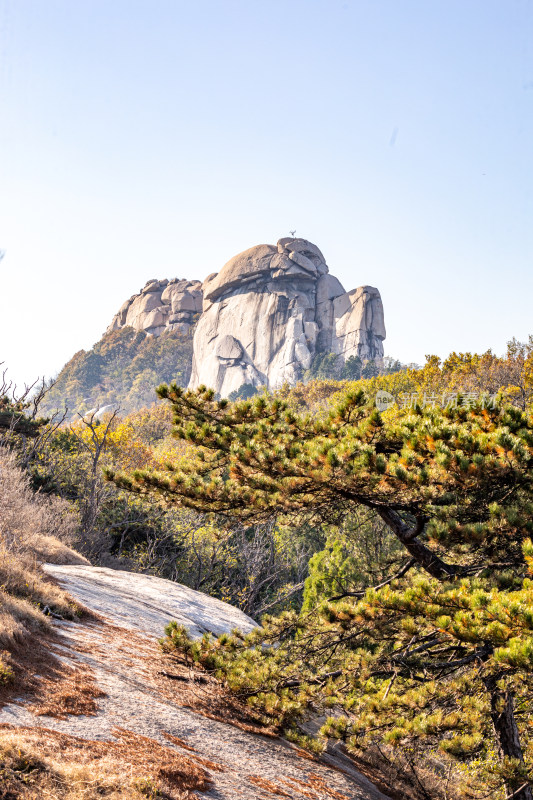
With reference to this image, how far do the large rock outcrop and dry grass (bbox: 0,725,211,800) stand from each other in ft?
284

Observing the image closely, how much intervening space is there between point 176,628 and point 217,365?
91791mm

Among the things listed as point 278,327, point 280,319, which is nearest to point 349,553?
point 278,327

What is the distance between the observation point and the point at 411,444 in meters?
5.02

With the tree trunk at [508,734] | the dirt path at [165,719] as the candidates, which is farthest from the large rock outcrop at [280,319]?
the tree trunk at [508,734]

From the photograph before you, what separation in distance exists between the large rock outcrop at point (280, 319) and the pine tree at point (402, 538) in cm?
8365

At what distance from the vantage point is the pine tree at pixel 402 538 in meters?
4.66

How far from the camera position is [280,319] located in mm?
94625

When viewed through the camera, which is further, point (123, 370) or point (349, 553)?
point (123, 370)

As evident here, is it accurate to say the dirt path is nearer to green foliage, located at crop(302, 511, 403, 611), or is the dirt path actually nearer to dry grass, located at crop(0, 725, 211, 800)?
dry grass, located at crop(0, 725, 211, 800)

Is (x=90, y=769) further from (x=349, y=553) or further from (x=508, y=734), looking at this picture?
(x=349, y=553)

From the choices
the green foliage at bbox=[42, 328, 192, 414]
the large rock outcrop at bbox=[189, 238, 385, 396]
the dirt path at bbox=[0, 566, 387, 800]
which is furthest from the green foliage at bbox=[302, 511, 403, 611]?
the green foliage at bbox=[42, 328, 192, 414]

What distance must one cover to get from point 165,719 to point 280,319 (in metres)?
91.6

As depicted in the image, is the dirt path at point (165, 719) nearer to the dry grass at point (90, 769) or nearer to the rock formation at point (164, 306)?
the dry grass at point (90, 769)

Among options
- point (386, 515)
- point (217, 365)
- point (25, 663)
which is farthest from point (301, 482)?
point (217, 365)
